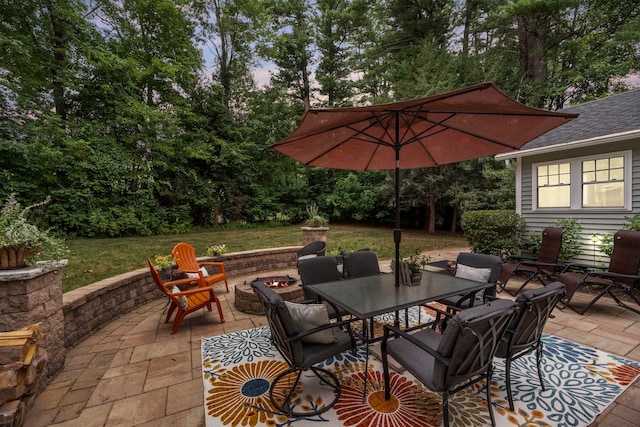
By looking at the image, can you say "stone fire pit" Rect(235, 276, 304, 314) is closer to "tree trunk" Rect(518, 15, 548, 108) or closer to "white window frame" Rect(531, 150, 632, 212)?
"white window frame" Rect(531, 150, 632, 212)

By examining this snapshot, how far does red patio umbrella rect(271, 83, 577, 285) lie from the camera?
2062 mm

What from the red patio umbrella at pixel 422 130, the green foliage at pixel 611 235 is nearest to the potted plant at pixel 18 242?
the red patio umbrella at pixel 422 130

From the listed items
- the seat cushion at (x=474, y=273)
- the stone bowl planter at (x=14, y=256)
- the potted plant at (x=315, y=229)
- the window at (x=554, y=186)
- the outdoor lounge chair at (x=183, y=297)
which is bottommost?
the outdoor lounge chair at (x=183, y=297)

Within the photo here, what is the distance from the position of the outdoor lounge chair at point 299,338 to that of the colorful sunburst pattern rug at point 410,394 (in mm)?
69

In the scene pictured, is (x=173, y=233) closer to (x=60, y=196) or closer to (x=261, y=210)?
(x=60, y=196)

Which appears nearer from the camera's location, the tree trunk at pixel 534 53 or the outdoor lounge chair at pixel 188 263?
the outdoor lounge chair at pixel 188 263

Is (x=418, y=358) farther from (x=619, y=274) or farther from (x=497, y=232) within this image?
(x=497, y=232)

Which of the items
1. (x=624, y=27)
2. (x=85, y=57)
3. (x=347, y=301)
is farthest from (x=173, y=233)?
(x=624, y=27)

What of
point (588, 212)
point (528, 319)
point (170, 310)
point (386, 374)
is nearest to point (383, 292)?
point (386, 374)

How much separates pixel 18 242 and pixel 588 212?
8286mm

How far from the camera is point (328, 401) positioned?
2111 mm

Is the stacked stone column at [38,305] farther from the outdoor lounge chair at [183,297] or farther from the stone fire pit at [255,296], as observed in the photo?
the stone fire pit at [255,296]

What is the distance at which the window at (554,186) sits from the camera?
19.3 feet

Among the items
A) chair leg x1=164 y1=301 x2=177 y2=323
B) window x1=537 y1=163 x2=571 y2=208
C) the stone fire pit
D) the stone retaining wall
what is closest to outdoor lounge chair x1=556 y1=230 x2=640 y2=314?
window x1=537 y1=163 x2=571 y2=208
